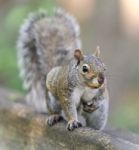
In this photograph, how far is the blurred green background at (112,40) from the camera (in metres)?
7.86

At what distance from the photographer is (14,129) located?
4277 millimetres

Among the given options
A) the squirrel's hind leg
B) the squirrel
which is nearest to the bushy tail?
the squirrel

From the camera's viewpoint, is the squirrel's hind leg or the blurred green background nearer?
the squirrel's hind leg

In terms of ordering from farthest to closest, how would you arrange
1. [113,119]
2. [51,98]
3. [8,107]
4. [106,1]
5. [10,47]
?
[106,1] < [10,47] < [113,119] < [8,107] < [51,98]

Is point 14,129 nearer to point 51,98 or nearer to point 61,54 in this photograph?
point 51,98

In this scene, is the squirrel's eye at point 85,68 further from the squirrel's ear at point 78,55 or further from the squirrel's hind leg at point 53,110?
the squirrel's hind leg at point 53,110

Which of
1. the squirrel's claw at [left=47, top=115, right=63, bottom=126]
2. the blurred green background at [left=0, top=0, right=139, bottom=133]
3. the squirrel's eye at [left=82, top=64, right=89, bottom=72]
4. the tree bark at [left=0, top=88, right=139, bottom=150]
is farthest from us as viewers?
the blurred green background at [left=0, top=0, right=139, bottom=133]

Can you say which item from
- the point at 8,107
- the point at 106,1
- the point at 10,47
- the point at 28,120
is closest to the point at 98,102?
the point at 28,120

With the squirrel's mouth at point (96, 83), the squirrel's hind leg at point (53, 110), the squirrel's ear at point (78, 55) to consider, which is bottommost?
the squirrel's hind leg at point (53, 110)

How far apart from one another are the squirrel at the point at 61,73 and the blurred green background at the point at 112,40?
2.62 m

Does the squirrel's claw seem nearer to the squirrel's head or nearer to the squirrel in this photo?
the squirrel

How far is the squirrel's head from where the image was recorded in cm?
351

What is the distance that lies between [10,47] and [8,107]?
11.6ft

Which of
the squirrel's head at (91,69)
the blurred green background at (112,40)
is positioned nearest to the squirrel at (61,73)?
the squirrel's head at (91,69)
